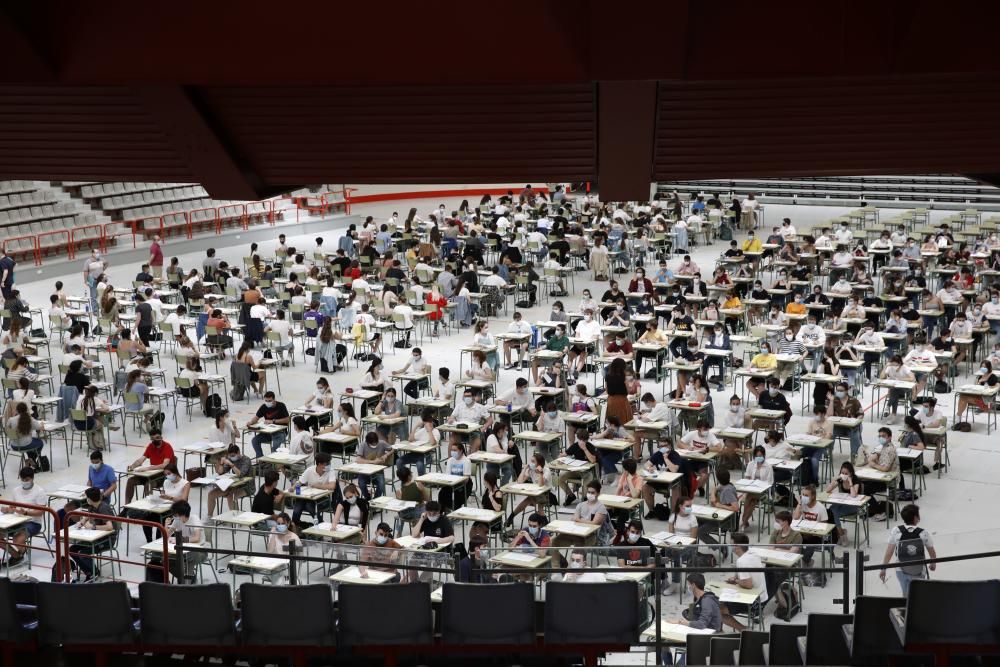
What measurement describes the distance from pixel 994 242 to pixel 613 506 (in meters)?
17.8

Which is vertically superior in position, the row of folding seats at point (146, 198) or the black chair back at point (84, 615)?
the row of folding seats at point (146, 198)

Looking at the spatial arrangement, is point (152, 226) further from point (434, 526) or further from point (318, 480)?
point (434, 526)

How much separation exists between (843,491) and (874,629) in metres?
6.28

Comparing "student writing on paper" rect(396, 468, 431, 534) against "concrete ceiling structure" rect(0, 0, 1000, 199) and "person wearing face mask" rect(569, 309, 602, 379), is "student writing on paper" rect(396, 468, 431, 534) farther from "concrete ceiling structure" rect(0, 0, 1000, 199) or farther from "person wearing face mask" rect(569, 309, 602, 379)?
"concrete ceiling structure" rect(0, 0, 1000, 199)

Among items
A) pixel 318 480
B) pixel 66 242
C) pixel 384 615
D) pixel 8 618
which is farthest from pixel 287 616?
pixel 66 242

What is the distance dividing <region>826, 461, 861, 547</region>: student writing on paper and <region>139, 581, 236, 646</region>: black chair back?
26.5 ft

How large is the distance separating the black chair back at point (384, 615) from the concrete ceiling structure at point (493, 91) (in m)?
3.23

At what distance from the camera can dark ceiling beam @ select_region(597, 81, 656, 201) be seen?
5.57 meters

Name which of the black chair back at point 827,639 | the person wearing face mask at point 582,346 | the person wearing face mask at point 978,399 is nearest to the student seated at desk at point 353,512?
the black chair back at point 827,639

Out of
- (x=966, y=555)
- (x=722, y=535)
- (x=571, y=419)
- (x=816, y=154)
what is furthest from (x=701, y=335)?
(x=816, y=154)

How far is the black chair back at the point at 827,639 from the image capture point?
8734 mm

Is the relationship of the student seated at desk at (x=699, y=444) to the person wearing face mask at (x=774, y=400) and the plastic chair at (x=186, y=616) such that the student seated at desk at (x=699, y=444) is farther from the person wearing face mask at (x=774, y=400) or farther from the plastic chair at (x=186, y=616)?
the plastic chair at (x=186, y=616)

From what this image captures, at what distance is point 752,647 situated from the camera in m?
9.23

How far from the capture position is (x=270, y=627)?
8.70 meters
